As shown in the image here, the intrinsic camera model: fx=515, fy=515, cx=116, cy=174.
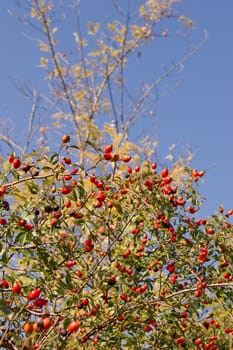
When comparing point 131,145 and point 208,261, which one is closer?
point 208,261

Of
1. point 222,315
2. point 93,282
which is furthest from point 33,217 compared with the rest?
point 222,315

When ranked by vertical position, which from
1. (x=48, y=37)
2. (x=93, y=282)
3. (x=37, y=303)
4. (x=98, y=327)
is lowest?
(x=37, y=303)

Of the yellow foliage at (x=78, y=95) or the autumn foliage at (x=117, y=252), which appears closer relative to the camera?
the autumn foliage at (x=117, y=252)

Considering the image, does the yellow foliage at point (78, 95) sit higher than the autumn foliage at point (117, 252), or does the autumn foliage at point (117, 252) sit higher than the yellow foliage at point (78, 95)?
the yellow foliage at point (78, 95)

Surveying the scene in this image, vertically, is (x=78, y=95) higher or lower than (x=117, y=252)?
higher

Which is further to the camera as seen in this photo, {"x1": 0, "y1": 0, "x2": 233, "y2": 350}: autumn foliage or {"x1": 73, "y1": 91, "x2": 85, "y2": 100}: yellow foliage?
{"x1": 73, "y1": 91, "x2": 85, "y2": 100}: yellow foliage

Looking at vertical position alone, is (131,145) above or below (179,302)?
above

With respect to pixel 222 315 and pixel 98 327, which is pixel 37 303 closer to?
pixel 98 327

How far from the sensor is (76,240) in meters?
3.23

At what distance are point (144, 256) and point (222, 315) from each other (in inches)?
46.5

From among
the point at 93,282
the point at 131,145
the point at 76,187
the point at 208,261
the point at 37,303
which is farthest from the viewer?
the point at 131,145

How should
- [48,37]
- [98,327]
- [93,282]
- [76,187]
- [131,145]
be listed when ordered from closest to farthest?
[76,187]
[98,327]
[93,282]
[131,145]
[48,37]

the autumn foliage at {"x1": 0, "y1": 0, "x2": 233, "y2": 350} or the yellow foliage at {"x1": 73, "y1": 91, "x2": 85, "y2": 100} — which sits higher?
the yellow foliage at {"x1": 73, "y1": 91, "x2": 85, "y2": 100}

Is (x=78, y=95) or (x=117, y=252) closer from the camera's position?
(x=117, y=252)
